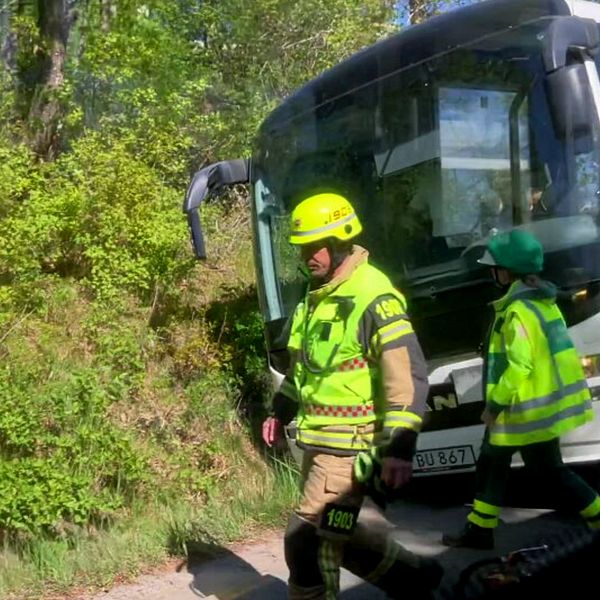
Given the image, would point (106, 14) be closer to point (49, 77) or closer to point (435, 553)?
point (49, 77)

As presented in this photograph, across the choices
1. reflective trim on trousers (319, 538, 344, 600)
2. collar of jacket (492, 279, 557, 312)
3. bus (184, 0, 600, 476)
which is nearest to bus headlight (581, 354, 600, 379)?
bus (184, 0, 600, 476)

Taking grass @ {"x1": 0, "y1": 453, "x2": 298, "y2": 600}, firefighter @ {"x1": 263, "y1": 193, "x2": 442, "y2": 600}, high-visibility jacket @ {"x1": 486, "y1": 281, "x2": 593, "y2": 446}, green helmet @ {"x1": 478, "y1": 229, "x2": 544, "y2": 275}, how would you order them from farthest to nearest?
grass @ {"x1": 0, "y1": 453, "x2": 298, "y2": 600}, green helmet @ {"x1": 478, "y1": 229, "x2": 544, "y2": 275}, high-visibility jacket @ {"x1": 486, "y1": 281, "x2": 593, "y2": 446}, firefighter @ {"x1": 263, "y1": 193, "x2": 442, "y2": 600}

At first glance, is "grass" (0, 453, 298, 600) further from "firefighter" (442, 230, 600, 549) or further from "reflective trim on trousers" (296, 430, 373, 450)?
"reflective trim on trousers" (296, 430, 373, 450)

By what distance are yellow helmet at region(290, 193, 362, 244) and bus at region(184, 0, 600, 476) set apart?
1728 mm

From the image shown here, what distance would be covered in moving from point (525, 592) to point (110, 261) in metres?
5.15

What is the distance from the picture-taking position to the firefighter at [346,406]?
388 cm

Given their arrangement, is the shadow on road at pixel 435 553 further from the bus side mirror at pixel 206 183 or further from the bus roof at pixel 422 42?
the bus roof at pixel 422 42

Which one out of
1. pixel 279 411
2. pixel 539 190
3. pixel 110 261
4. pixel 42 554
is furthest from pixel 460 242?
pixel 110 261

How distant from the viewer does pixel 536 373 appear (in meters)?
4.99

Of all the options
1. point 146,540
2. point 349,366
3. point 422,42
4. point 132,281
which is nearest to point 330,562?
point 349,366

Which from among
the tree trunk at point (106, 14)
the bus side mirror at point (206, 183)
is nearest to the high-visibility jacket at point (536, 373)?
the bus side mirror at point (206, 183)

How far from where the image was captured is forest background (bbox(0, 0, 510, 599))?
20.8 feet

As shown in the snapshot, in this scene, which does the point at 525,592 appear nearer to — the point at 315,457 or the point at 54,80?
the point at 315,457

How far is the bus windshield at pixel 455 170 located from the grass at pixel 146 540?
1.64 m
